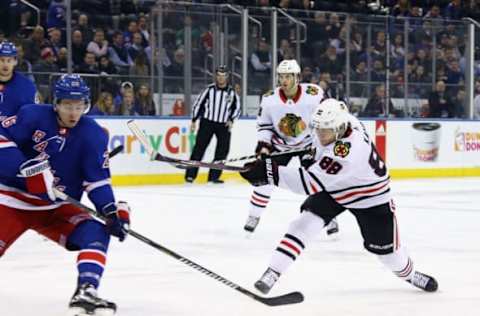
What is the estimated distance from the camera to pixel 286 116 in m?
5.99

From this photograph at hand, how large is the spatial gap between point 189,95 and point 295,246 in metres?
6.85

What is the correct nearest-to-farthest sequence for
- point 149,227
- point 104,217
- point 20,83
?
point 104,217
point 20,83
point 149,227

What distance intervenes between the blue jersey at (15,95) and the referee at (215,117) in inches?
203

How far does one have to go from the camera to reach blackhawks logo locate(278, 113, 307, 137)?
19.6 feet

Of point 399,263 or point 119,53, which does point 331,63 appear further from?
point 399,263

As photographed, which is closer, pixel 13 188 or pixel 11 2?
pixel 13 188

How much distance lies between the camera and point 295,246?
3904 mm

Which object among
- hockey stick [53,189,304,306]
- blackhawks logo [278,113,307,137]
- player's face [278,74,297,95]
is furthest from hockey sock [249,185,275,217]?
hockey stick [53,189,304,306]

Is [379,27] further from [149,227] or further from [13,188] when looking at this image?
[13,188]

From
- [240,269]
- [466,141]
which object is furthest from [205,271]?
[466,141]

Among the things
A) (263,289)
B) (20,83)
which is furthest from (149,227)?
(263,289)

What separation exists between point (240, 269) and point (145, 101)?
569 cm

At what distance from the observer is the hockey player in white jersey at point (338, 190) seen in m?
3.83

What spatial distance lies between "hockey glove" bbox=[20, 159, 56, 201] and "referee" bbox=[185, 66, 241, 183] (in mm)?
6928
